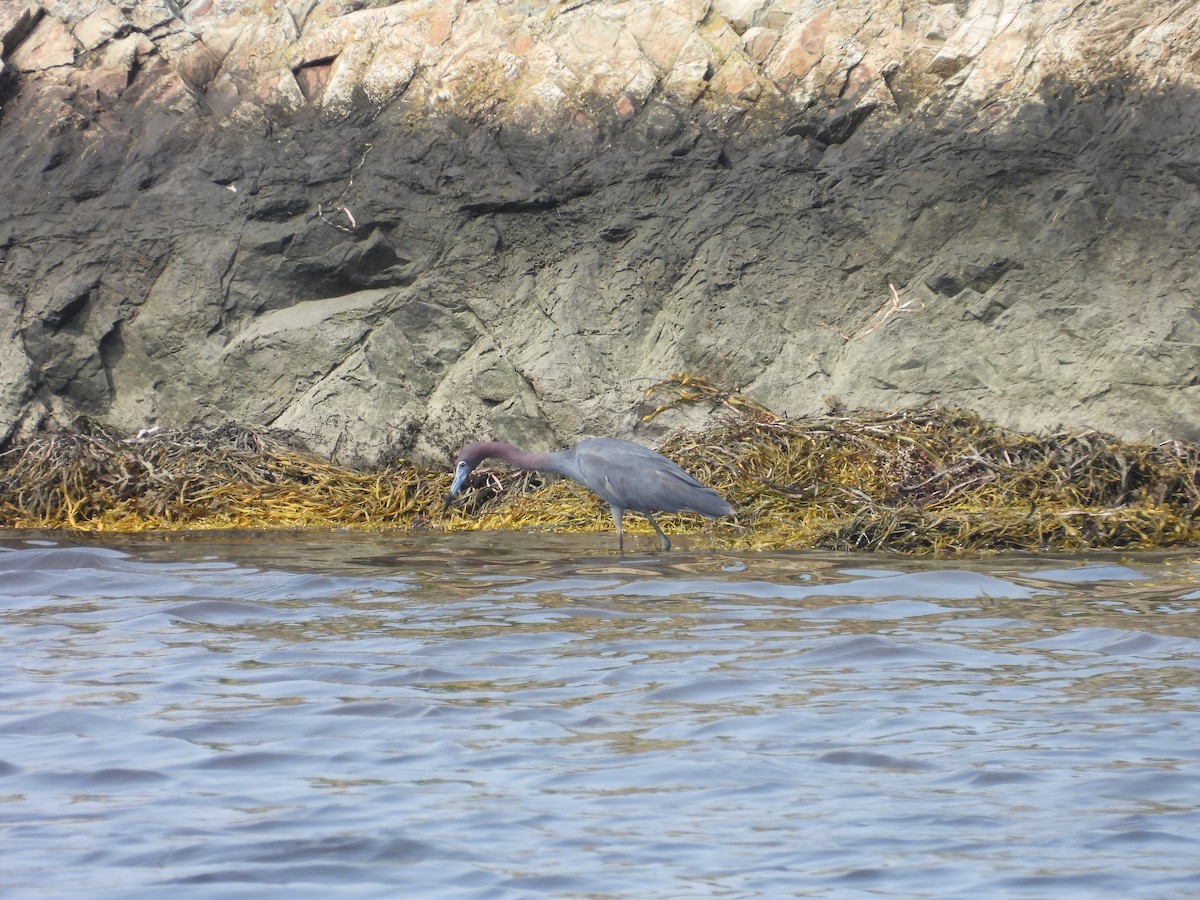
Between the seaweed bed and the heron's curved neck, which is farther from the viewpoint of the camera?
the heron's curved neck

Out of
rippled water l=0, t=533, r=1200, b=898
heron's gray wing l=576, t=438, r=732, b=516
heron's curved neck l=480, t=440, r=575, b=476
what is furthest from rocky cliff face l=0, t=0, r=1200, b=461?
rippled water l=0, t=533, r=1200, b=898

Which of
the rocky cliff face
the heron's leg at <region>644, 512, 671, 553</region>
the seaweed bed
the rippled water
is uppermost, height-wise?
the rocky cliff face

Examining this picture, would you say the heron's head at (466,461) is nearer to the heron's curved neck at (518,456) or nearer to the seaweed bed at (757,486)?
the heron's curved neck at (518,456)

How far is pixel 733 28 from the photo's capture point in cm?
1127

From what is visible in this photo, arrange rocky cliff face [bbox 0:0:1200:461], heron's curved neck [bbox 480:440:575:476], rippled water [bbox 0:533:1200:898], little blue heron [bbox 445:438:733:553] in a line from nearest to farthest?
rippled water [bbox 0:533:1200:898], little blue heron [bbox 445:438:733:553], heron's curved neck [bbox 480:440:575:476], rocky cliff face [bbox 0:0:1200:461]

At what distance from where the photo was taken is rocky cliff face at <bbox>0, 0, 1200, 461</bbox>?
33.3 feet

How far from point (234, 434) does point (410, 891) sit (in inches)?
317

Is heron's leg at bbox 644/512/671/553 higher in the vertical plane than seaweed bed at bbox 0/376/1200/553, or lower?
lower

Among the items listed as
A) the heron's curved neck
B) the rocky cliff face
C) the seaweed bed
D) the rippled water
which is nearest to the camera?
the rippled water

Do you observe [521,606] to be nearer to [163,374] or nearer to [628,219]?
[628,219]

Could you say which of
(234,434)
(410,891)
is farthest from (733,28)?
(410,891)

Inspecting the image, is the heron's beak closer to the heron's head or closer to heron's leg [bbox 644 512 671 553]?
the heron's head

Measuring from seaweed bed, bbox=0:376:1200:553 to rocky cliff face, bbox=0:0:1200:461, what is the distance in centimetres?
34

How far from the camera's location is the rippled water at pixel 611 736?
11.7 feet
